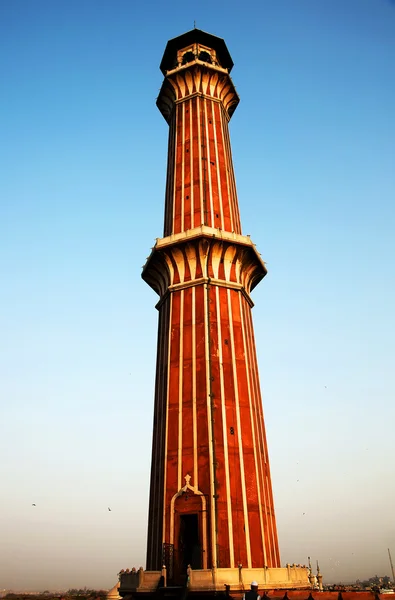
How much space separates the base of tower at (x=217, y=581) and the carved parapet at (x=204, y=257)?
17.7 meters

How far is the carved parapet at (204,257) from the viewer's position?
35.0m

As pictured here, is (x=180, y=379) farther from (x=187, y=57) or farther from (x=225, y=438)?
(x=187, y=57)

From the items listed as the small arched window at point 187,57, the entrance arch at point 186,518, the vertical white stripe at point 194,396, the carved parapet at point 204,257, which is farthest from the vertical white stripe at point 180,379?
the small arched window at point 187,57

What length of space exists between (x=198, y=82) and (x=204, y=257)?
19478mm

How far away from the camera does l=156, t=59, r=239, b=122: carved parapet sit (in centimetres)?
4525

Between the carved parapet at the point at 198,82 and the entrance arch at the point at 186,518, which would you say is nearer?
the entrance arch at the point at 186,518

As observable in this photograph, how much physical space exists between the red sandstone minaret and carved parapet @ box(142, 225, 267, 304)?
3.0 inches

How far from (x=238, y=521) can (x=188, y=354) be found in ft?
34.1

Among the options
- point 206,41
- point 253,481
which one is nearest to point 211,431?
point 253,481

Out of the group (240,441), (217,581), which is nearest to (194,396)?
(240,441)

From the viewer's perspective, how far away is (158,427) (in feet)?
107

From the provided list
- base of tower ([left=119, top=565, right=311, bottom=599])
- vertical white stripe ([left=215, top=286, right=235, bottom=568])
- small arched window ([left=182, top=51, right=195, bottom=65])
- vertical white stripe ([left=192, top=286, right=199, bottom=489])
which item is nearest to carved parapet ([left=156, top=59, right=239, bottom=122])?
small arched window ([left=182, top=51, right=195, bottom=65])

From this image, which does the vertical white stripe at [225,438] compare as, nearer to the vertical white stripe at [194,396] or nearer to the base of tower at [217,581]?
the vertical white stripe at [194,396]

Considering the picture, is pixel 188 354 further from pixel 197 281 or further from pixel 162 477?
pixel 162 477
